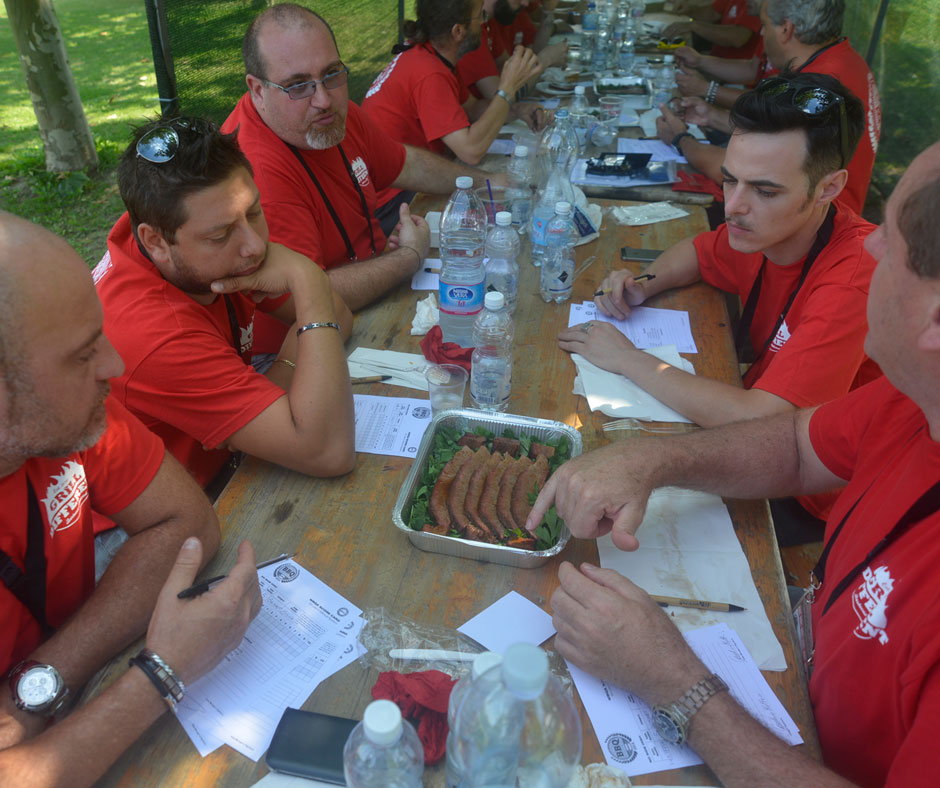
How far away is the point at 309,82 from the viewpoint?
3.07 meters

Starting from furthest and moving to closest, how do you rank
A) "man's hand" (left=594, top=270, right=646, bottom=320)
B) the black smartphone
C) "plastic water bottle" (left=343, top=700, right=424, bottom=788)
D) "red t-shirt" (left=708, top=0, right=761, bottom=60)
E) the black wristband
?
"red t-shirt" (left=708, top=0, right=761, bottom=60)
the black wristband
"man's hand" (left=594, top=270, right=646, bottom=320)
the black smartphone
"plastic water bottle" (left=343, top=700, right=424, bottom=788)

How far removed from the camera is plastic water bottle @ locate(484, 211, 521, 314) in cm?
290

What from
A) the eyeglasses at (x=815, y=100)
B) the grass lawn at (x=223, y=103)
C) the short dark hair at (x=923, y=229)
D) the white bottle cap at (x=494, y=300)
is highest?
the short dark hair at (x=923, y=229)

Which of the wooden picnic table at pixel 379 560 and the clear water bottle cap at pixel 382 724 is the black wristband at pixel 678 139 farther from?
the clear water bottle cap at pixel 382 724

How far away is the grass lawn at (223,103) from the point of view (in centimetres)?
481

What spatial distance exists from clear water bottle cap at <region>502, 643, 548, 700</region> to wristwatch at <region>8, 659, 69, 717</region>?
1.07m

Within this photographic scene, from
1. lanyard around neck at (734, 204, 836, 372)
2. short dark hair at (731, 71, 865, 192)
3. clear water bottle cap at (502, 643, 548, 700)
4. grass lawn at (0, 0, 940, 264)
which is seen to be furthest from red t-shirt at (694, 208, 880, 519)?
grass lawn at (0, 0, 940, 264)

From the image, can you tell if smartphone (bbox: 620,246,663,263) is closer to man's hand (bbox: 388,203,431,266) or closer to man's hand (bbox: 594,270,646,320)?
man's hand (bbox: 594,270,646,320)

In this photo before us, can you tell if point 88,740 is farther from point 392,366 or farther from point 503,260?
point 503,260

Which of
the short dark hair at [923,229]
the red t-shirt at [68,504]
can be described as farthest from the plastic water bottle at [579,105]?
the red t-shirt at [68,504]

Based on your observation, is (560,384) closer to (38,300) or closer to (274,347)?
(274,347)

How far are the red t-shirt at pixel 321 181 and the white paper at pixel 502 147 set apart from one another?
848mm

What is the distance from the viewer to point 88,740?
1.29m

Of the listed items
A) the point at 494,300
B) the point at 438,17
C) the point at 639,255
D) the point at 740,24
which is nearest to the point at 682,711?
the point at 494,300
